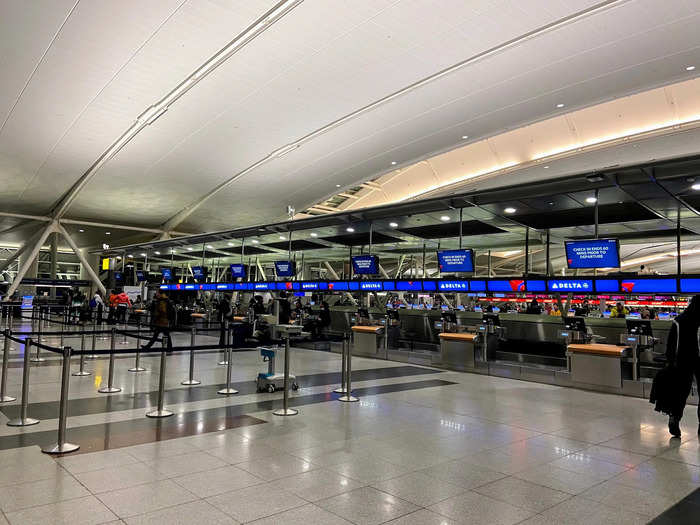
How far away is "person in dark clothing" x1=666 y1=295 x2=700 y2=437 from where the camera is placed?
5.90m

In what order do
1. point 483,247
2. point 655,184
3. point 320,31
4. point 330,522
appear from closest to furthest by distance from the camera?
point 330,522 → point 655,184 → point 320,31 → point 483,247

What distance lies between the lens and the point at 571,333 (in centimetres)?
1098

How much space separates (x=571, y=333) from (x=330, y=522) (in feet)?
30.2

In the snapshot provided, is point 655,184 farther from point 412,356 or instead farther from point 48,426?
point 48,426

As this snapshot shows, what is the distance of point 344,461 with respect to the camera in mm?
4793

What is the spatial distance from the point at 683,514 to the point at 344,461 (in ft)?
Result: 9.39

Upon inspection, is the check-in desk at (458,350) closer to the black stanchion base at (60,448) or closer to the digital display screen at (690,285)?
the digital display screen at (690,285)

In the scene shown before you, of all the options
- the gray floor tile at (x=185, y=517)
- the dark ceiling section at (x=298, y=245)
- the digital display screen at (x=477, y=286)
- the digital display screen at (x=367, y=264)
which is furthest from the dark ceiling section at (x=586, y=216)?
the gray floor tile at (x=185, y=517)

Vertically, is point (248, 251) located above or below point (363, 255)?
above

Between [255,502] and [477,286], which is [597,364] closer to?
[477,286]

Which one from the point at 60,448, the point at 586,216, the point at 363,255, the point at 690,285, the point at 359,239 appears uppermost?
the point at 359,239

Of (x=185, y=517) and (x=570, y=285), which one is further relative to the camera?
(x=570, y=285)

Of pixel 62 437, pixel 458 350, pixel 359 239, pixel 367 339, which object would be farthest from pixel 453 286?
pixel 62 437

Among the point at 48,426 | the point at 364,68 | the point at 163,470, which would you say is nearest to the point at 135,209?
the point at 364,68
